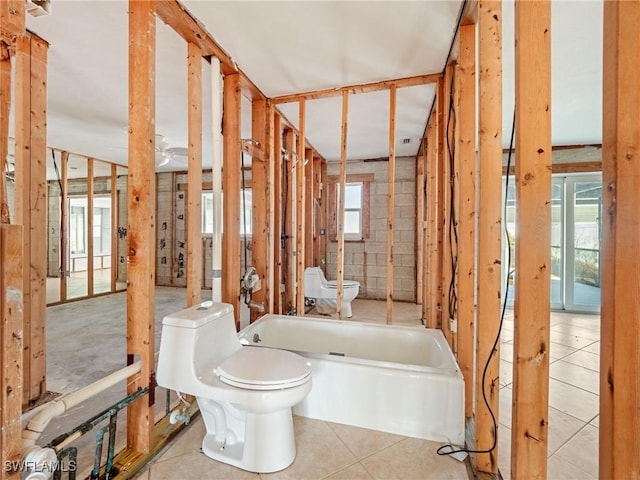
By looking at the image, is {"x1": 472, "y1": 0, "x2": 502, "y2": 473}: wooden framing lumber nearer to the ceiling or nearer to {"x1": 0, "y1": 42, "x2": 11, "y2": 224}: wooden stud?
the ceiling

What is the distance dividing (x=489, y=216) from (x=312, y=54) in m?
1.74

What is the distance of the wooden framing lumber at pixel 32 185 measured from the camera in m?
1.93

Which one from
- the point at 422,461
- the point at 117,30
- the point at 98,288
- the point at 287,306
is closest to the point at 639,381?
the point at 422,461

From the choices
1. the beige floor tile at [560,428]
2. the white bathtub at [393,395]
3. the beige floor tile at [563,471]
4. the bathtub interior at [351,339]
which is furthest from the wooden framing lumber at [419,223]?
the beige floor tile at [563,471]

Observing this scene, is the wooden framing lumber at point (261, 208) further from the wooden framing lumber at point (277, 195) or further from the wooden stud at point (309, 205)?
the wooden stud at point (309, 205)

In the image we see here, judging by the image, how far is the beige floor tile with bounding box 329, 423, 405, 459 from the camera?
5.21ft

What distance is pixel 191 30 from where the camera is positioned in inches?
72.4

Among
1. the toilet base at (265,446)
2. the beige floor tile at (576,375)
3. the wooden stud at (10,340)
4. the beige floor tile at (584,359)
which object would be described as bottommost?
the beige floor tile at (576,375)

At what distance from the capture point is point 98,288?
5.81 meters

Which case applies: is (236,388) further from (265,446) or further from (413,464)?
(413,464)

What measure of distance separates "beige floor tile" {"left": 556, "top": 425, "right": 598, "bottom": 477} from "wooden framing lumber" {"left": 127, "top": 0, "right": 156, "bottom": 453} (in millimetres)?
2199

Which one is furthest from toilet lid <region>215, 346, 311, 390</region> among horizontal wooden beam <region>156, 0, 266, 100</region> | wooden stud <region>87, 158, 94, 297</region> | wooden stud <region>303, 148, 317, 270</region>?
wooden stud <region>87, 158, 94, 297</region>

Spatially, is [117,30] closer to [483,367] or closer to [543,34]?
[543,34]

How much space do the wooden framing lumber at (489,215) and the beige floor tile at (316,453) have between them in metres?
0.68
